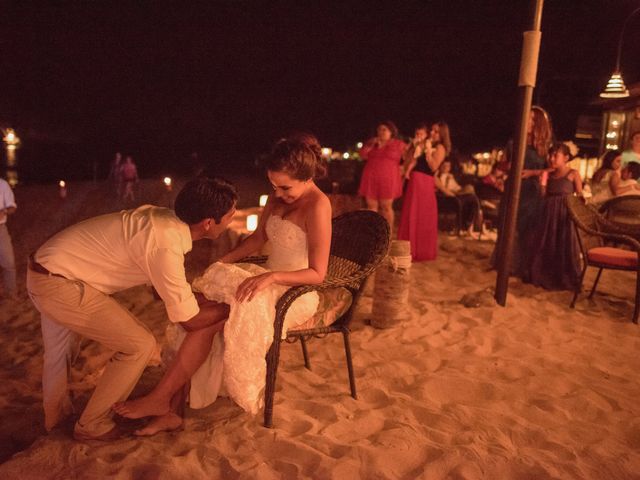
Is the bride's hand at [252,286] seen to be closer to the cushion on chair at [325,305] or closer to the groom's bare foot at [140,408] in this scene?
the cushion on chair at [325,305]

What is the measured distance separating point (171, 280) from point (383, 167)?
4.82m

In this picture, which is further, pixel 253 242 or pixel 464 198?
pixel 464 198

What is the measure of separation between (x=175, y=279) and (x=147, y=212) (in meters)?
0.38

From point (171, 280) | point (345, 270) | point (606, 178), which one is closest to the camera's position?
point (171, 280)

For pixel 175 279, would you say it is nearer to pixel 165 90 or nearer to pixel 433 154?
pixel 433 154

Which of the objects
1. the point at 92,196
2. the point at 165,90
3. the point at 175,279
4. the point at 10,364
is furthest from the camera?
the point at 165,90

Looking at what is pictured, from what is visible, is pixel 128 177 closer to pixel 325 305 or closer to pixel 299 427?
pixel 325 305

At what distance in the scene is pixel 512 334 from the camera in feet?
13.3

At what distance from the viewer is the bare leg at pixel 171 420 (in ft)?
8.13

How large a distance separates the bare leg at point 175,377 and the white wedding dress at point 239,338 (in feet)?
0.36

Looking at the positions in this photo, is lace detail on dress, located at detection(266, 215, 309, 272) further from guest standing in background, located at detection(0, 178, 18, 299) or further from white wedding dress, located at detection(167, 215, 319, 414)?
guest standing in background, located at detection(0, 178, 18, 299)

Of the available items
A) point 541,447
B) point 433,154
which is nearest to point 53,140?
point 433,154

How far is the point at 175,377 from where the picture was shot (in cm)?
254

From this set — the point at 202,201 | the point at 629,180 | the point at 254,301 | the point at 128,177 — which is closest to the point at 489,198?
the point at 629,180
